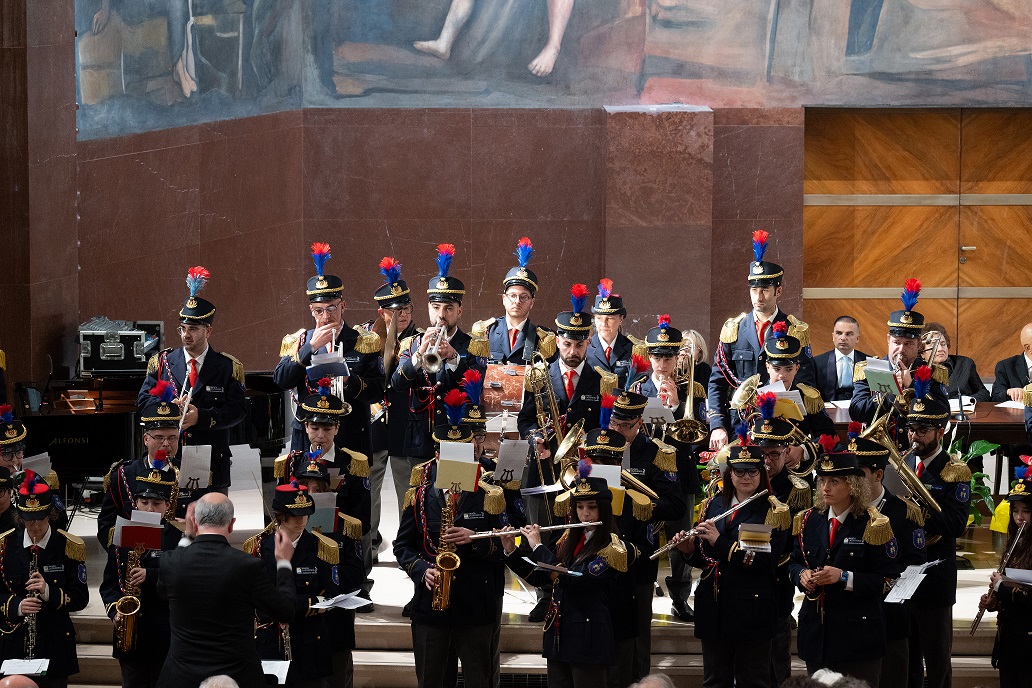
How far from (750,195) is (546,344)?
6.04 m

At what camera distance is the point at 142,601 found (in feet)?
24.5

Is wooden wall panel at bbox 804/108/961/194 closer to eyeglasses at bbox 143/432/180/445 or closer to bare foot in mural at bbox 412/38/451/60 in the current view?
bare foot in mural at bbox 412/38/451/60

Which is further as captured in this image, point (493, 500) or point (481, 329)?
point (481, 329)

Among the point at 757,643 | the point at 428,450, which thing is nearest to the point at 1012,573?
the point at 757,643

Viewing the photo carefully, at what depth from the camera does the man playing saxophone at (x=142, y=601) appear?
7402 mm

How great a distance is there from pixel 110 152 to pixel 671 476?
6914mm

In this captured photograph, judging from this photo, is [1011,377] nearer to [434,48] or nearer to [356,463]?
[356,463]

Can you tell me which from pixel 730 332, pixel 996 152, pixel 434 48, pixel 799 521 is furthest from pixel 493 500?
pixel 996 152

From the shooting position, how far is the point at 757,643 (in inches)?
300

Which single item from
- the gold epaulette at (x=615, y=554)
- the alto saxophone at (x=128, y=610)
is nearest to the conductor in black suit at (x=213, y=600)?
the alto saxophone at (x=128, y=610)

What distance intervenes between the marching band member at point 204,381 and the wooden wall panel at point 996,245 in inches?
358

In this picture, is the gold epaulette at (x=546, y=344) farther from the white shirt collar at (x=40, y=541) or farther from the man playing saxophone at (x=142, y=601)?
the white shirt collar at (x=40, y=541)

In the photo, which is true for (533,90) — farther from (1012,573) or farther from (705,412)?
(1012,573)

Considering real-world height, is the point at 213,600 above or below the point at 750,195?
Result: below
